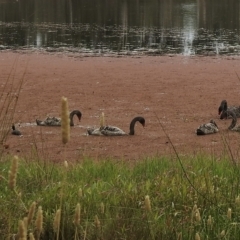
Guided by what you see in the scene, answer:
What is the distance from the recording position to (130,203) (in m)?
3.90

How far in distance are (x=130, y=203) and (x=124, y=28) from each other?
1091 inches

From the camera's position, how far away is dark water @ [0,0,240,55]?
952 inches

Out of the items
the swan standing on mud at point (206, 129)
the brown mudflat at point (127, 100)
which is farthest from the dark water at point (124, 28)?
the swan standing on mud at point (206, 129)

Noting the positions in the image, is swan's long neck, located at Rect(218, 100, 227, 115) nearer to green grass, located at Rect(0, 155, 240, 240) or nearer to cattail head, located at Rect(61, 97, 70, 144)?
green grass, located at Rect(0, 155, 240, 240)

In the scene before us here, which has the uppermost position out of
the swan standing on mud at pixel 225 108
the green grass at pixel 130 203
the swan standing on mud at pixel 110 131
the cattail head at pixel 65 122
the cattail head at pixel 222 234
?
the cattail head at pixel 65 122

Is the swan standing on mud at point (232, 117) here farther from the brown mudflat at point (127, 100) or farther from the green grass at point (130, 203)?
the green grass at point (130, 203)

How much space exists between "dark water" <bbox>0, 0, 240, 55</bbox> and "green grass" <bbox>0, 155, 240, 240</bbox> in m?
17.8

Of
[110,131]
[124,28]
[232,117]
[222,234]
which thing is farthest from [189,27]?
[222,234]

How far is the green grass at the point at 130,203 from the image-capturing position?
3256 mm

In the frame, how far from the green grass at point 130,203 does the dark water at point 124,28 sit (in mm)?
17785

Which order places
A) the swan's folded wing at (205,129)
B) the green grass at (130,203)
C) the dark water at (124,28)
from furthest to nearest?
1. the dark water at (124,28)
2. the swan's folded wing at (205,129)
3. the green grass at (130,203)

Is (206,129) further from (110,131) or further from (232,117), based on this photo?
(110,131)

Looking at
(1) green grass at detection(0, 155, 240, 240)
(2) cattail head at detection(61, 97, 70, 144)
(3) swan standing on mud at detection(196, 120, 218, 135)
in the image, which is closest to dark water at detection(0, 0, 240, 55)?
(3) swan standing on mud at detection(196, 120, 218, 135)

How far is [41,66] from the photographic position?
18953 mm
